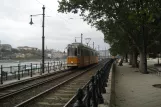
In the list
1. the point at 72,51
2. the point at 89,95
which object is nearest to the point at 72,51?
the point at 72,51

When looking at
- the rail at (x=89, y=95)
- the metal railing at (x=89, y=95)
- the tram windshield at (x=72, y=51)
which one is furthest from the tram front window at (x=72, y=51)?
the metal railing at (x=89, y=95)

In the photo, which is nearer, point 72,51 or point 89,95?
point 89,95

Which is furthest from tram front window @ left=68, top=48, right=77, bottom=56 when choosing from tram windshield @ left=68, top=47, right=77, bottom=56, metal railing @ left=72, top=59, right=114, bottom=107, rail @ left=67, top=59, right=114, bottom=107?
metal railing @ left=72, top=59, right=114, bottom=107

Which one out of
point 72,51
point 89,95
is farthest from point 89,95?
point 72,51

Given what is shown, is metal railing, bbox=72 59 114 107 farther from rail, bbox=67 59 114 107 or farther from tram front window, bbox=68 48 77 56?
tram front window, bbox=68 48 77 56

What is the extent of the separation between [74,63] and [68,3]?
7.91m

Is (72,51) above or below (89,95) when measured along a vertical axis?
above

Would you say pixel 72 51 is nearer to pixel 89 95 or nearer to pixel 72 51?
pixel 72 51

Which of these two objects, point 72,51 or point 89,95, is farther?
point 72,51

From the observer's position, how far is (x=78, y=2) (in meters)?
29.1

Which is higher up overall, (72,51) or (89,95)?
(72,51)

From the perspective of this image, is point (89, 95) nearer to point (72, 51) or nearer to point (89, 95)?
point (89, 95)

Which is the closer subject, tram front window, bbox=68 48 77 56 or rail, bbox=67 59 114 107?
rail, bbox=67 59 114 107

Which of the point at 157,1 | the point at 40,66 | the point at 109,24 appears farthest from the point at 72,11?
the point at 157,1
